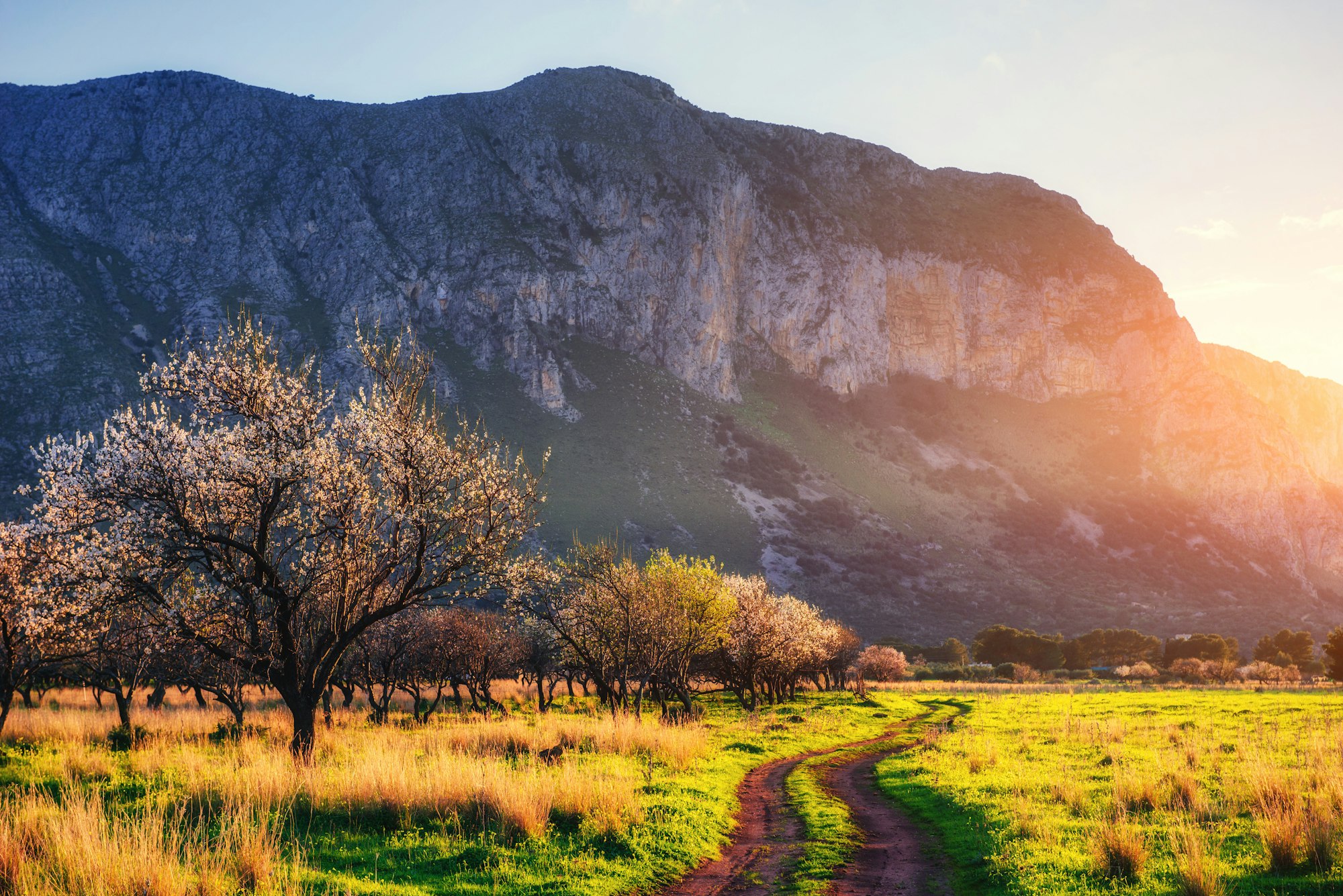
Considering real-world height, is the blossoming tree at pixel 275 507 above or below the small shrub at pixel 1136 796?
above

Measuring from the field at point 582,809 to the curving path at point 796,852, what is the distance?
13.1 inches

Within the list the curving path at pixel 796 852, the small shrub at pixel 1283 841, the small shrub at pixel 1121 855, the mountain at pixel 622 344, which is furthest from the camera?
the mountain at pixel 622 344

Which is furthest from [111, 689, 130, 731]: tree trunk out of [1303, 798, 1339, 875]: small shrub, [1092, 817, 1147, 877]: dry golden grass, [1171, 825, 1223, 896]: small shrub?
[1303, 798, 1339, 875]: small shrub

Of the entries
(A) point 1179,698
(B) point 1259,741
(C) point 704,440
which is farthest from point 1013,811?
(C) point 704,440

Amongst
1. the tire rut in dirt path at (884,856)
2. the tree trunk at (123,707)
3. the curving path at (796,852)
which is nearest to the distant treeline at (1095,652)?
the curving path at (796,852)

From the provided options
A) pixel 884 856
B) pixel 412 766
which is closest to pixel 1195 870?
pixel 884 856

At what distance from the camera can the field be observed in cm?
959

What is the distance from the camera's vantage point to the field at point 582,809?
9.59 metres

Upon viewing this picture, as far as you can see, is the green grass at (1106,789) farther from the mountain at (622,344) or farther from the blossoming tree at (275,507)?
the mountain at (622,344)

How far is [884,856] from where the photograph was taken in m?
13.5

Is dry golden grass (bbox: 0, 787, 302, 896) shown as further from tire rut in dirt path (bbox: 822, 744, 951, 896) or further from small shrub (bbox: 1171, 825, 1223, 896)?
small shrub (bbox: 1171, 825, 1223, 896)

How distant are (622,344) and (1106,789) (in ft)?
500

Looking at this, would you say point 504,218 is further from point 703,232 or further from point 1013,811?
point 1013,811

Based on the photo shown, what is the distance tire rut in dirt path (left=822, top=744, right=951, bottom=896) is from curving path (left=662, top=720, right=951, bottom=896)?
0.04 feet
